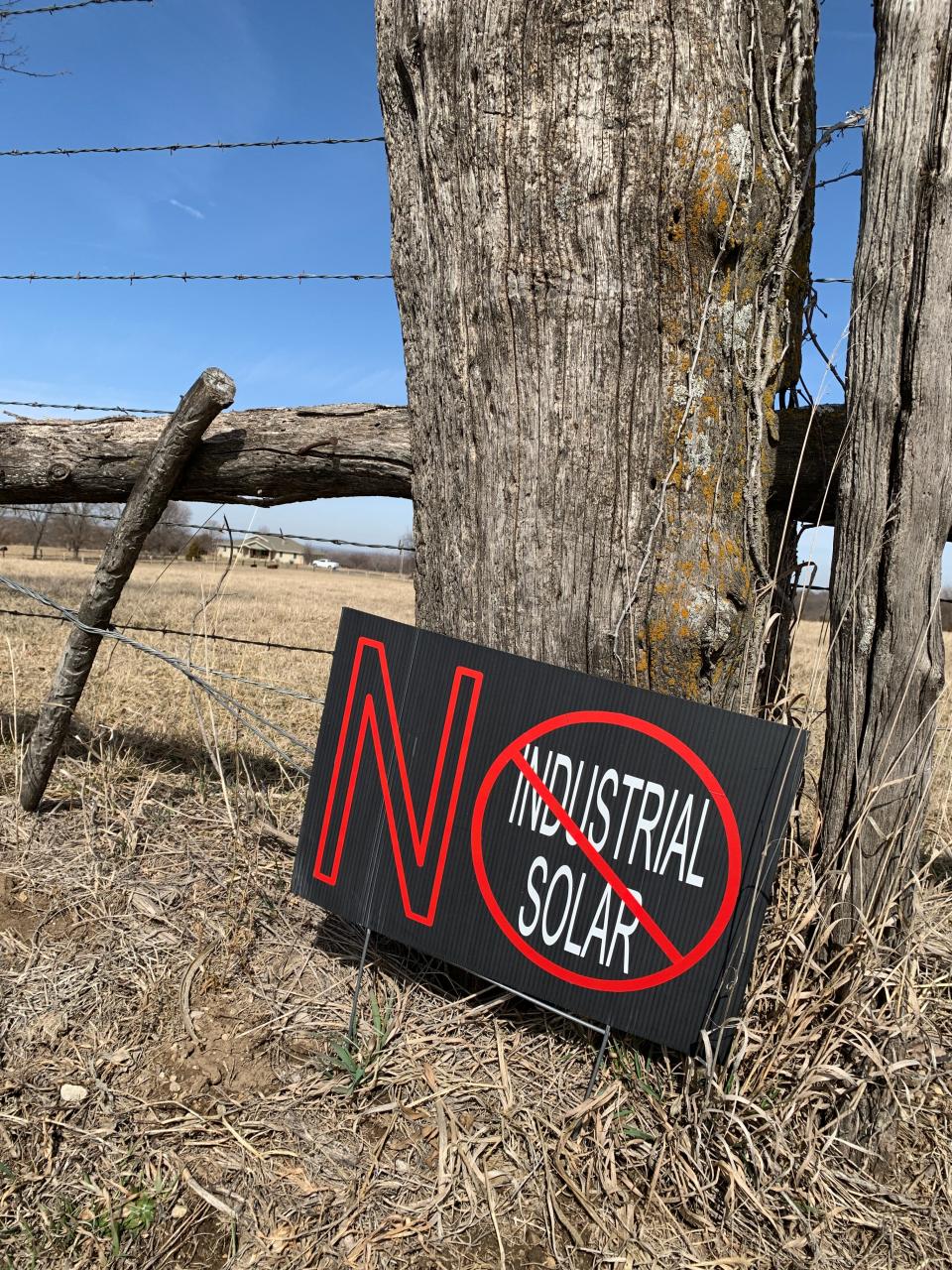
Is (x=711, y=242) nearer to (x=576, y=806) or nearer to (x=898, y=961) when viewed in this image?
(x=576, y=806)

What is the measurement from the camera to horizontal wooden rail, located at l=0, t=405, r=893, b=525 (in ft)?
6.11

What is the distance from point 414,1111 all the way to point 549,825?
2.13 feet

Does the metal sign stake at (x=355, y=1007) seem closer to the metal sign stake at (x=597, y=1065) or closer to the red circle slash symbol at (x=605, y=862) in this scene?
the red circle slash symbol at (x=605, y=862)

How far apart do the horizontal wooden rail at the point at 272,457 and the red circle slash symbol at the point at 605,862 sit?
0.60 m

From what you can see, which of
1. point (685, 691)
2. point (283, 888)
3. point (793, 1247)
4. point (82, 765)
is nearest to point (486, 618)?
point (685, 691)

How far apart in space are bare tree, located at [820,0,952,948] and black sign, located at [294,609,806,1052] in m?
0.25

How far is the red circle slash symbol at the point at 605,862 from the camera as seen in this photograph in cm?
165

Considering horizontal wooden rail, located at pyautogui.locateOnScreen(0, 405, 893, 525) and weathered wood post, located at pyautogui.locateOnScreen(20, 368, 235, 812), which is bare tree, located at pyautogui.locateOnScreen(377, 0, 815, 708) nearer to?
horizontal wooden rail, located at pyautogui.locateOnScreen(0, 405, 893, 525)

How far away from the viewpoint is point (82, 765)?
9.64ft

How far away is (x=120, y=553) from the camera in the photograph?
2566 mm

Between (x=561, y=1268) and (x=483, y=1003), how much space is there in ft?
1.77

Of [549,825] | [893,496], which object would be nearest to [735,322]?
[893,496]

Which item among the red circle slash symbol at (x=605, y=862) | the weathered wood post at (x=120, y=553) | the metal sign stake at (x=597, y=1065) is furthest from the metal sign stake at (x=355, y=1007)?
the weathered wood post at (x=120, y=553)

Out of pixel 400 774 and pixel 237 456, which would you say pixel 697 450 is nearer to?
pixel 400 774
